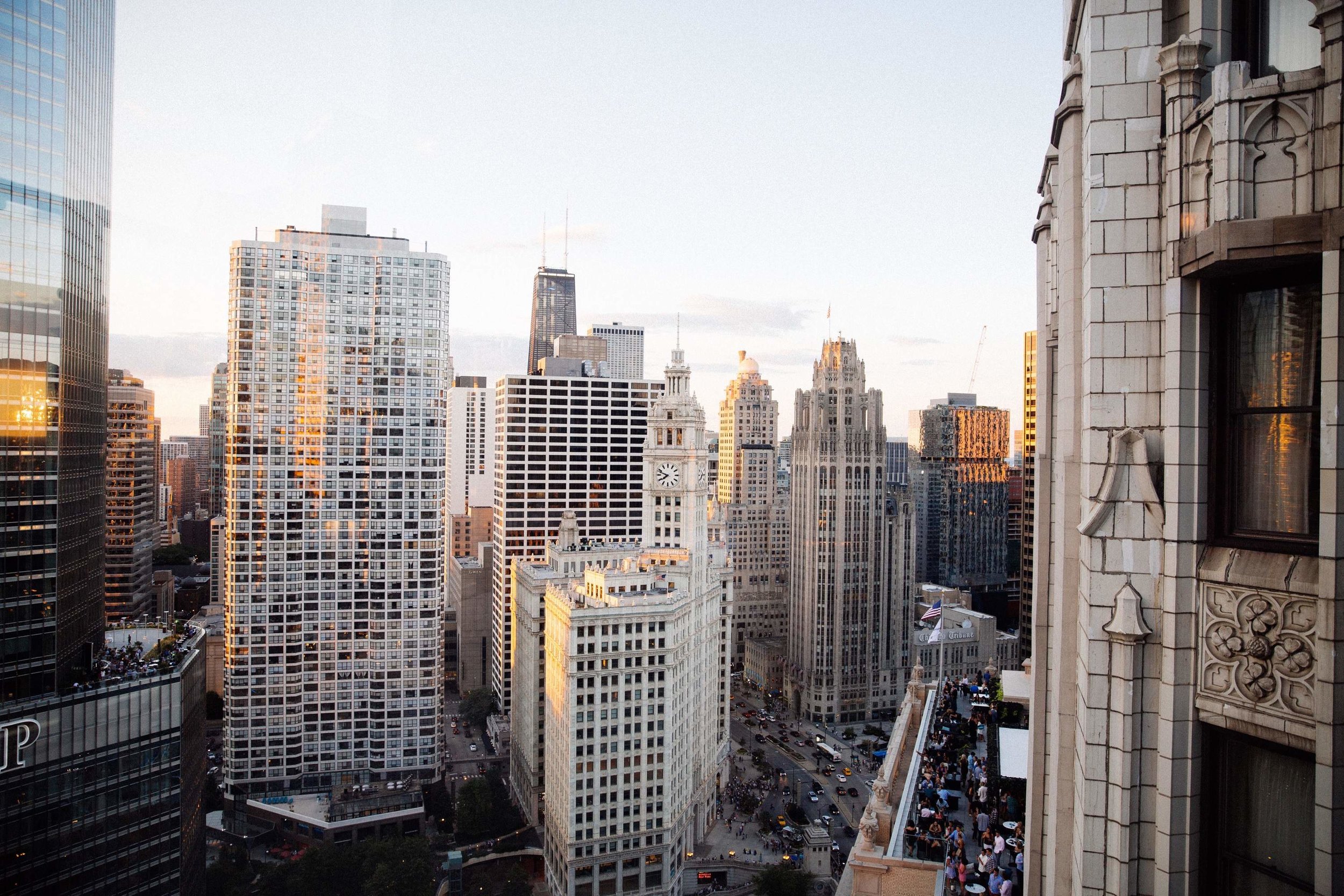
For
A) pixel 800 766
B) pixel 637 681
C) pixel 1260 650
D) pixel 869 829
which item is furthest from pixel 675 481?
pixel 1260 650

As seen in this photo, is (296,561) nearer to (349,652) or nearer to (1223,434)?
(349,652)

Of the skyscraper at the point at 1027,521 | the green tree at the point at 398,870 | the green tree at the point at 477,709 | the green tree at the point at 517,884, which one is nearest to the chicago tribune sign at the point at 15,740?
the green tree at the point at 398,870

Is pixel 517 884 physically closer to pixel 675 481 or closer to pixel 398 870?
pixel 398 870

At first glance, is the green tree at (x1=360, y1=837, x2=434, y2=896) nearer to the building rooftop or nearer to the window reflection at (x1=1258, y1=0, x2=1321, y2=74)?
the building rooftop

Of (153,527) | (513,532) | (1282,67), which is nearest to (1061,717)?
(1282,67)

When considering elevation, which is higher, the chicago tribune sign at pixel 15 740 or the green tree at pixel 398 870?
the chicago tribune sign at pixel 15 740

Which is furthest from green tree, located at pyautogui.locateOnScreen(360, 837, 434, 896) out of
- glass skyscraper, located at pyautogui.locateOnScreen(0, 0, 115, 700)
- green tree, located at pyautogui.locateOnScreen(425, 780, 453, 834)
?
glass skyscraper, located at pyautogui.locateOnScreen(0, 0, 115, 700)

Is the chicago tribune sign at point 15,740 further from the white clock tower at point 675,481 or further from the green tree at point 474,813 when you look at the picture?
the white clock tower at point 675,481
